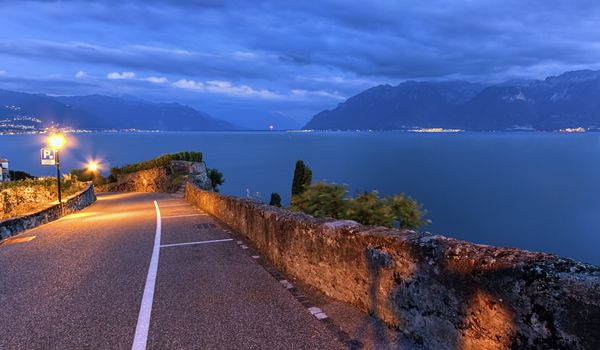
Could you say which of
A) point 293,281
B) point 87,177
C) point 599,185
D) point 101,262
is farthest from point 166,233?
point 599,185

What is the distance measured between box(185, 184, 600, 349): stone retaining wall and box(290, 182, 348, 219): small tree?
6088 millimetres

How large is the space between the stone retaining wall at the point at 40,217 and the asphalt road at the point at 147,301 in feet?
7.90

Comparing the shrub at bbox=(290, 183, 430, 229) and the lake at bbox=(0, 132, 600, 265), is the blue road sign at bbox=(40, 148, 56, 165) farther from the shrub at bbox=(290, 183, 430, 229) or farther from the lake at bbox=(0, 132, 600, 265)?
the lake at bbox=(0, 132, 600, 265)

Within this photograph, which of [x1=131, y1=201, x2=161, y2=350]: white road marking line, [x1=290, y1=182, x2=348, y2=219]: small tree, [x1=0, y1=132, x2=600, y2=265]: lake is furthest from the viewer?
[x1=0, y1=132, x2=600, y2=265]: lake

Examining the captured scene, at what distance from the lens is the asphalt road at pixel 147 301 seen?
4613mm

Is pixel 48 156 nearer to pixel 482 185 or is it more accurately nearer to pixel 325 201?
pixel 325 201

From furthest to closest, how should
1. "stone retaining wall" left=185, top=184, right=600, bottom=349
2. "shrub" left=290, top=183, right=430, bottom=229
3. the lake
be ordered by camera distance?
the lake < "shrub" left=290, top=183, right=430, bottom=229 < "stone retaining wall" left=185, top=184, right=600, bottom=349

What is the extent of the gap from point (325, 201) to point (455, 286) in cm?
889

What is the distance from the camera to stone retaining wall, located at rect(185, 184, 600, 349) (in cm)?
295

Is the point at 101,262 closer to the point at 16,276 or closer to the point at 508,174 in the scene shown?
the point at 16,276

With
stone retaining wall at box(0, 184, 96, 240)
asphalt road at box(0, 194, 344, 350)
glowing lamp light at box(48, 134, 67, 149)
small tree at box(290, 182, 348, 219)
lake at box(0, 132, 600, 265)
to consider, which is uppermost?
glowing lamp light at box(48, 134, 67, 149)

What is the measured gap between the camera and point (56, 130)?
66.3ft

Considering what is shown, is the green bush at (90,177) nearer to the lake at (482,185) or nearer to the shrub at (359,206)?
the lake at (482,185)

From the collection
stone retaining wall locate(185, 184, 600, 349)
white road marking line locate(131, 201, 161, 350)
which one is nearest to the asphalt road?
white road marking line locate(131, 201, 161, 350)
